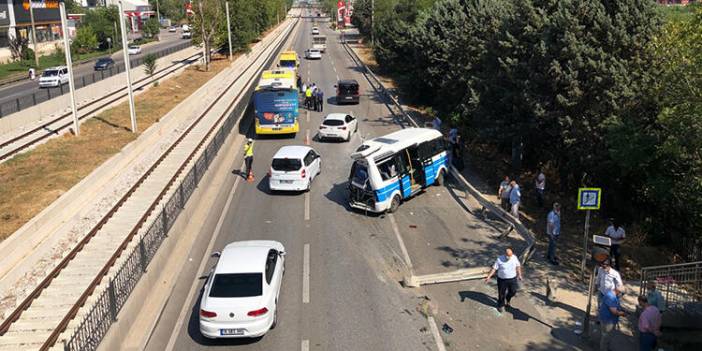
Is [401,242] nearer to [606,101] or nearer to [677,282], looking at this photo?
[677,282]

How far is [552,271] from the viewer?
16.6 metres

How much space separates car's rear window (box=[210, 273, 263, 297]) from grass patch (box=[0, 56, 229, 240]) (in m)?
9.30

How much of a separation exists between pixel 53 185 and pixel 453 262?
647 inches

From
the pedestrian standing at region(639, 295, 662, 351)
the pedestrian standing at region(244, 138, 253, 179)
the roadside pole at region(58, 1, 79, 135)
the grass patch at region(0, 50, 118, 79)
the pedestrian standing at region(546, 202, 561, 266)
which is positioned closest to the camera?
the pedestrian standing at region(639, 295, 662, 351)

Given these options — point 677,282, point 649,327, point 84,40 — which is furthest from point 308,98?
point 84,40

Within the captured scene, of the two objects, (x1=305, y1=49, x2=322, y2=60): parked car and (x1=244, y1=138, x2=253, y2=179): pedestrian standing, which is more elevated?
(x1=305, y1=49, x2=322, y2=60): parked car

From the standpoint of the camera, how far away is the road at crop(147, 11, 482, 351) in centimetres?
1291

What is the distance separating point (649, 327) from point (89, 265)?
46.5 feet

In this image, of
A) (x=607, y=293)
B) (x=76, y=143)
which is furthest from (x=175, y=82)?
(x=607, y=293)

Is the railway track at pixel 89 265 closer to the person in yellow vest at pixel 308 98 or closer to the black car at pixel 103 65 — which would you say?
the person in yellow vest at pixel 308 98

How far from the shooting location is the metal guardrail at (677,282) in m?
13.5

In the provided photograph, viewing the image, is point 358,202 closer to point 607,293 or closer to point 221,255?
point 221,255

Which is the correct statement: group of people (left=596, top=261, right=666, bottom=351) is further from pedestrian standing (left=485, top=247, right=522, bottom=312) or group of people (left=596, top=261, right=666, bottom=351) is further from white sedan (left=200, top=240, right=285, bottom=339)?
white sedan (left=200, top=240, right=285, bottom=339)

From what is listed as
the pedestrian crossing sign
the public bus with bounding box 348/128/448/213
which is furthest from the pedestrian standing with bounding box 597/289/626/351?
the public bus with bounding box 348/128/448/213
